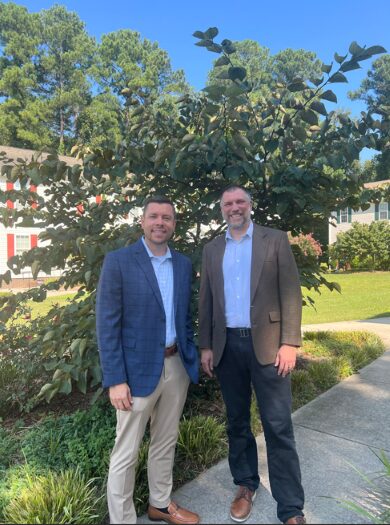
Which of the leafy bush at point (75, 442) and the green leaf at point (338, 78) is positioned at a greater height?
the green leaf at point (338, 78)

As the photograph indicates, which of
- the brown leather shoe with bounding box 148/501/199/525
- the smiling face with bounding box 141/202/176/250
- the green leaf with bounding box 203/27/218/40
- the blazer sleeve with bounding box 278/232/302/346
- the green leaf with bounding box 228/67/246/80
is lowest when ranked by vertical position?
the brown leather shoe with bounding box 148/501/199/525

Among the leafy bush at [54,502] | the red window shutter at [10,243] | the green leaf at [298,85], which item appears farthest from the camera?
the red window shutter at [10,243]

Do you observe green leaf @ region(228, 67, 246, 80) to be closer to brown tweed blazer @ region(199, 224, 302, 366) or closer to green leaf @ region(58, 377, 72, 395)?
brown tweed blazer @ region(199, 224, 302, 366)

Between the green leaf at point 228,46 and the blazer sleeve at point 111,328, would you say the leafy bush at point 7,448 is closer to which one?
the blazer sleeve at point 111,328

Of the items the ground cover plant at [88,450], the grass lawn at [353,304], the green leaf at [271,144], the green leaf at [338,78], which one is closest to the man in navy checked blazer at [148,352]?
the ground cover plant at [88,450]

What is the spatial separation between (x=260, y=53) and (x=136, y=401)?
215 ft

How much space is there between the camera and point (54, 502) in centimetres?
257

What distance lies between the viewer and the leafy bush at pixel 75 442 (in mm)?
3115

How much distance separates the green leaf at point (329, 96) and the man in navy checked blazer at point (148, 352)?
4.64 ft

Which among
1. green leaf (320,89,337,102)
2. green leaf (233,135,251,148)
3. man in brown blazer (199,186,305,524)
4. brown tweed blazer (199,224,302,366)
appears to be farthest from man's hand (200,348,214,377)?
green leaf (320,89,337,102)

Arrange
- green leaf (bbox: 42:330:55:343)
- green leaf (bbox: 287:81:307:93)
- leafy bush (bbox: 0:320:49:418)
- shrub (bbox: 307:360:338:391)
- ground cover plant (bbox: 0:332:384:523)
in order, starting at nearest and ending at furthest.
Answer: ground cover plant (bbox: 0:332:384:523)
green leaf (bbox: 287:81:307:93)
green leaf (bbox: 42:330:55:343)
leafy bush (bbox: 0:320:49:418)
shrub (bbox: 307:360:338:391)

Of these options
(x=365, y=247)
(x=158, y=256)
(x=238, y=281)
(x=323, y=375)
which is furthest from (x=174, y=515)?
(x=365, y=247)

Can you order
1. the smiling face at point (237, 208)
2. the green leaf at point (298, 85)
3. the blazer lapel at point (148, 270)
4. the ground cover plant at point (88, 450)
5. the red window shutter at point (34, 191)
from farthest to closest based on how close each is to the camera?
the red window shutter at point (34, 191) → the green leaf at point (298, 85) → the smiling face at point (237, 208) → the ground cover plant at point (88, 450) → the blazer lapel at point (148, 270)

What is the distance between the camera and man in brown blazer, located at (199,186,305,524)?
2.72m
